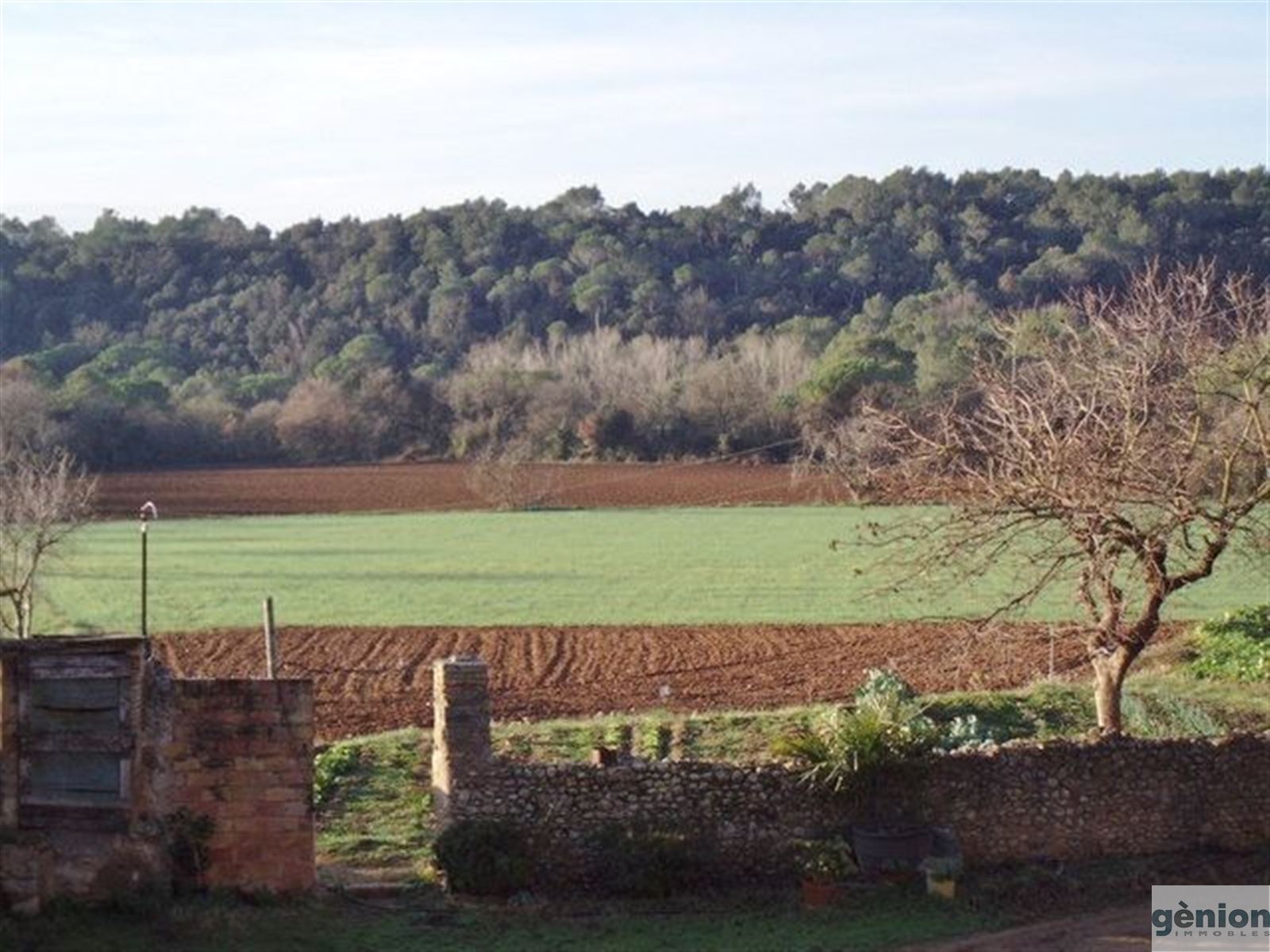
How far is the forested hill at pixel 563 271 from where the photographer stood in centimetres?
13262

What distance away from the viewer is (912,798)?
20.5 metres

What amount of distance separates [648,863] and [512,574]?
125 feet

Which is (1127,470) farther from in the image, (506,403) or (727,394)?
(506,403)

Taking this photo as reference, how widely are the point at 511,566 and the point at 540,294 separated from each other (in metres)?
94.6

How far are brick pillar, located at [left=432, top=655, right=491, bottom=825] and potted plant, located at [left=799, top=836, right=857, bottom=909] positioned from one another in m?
3.35

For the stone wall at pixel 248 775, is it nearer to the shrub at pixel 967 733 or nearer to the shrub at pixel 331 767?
the shrub at pixel 331 767

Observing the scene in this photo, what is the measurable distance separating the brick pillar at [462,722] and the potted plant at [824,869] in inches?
132

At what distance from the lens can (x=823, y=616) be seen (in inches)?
1832

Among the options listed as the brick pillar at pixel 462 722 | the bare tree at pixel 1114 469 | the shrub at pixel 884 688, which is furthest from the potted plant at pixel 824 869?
the bare tree at pixel 1114 469

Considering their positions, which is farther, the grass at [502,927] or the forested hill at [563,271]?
the forested hill at [563,271]

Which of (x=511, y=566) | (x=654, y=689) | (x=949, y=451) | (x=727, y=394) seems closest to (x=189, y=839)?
(x=949, y=451)

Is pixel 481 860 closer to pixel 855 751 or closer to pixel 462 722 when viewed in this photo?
pixel 462 722

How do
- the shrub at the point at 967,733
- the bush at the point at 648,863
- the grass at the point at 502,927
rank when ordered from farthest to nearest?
the shrub at the point at 967,733 → the bush at the point at 648,863 → the grass at the point at 502,927

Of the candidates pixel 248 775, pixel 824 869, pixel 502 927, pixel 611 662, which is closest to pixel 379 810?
pixel 248 775
